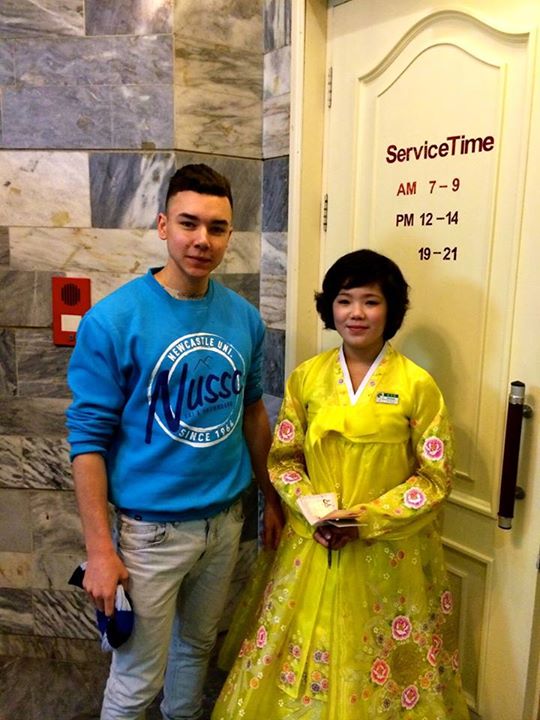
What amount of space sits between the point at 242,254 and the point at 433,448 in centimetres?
93

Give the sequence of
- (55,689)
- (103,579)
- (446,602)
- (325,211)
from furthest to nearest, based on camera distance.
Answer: (55,689) < (325,211) < (446,602) < (103,579)

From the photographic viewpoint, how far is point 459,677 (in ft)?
5.40

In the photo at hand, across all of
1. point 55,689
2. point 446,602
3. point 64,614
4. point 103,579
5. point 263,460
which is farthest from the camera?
point 64,614

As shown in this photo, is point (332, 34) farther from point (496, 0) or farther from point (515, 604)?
point (515, 604)

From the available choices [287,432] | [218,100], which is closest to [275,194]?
[218,100]

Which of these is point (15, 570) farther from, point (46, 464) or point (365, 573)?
point (365, 573)

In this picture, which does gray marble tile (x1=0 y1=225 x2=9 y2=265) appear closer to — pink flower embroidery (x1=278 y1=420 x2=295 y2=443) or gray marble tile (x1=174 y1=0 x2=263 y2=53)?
gray marble tile (x1=174 y1=0 x2=263 y2=53)

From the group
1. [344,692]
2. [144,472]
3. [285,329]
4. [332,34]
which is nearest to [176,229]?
[144,472]

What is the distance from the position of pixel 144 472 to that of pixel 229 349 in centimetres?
35

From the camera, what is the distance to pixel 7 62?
1.86m

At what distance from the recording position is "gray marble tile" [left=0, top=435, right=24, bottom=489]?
2.05 m

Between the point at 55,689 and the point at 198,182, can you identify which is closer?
the point at 198,182

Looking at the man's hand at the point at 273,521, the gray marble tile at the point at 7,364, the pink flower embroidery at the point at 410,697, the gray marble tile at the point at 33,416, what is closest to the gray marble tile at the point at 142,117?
the gray marble tile at the point at 7,364

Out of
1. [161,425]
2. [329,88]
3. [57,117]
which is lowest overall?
[161,425]
